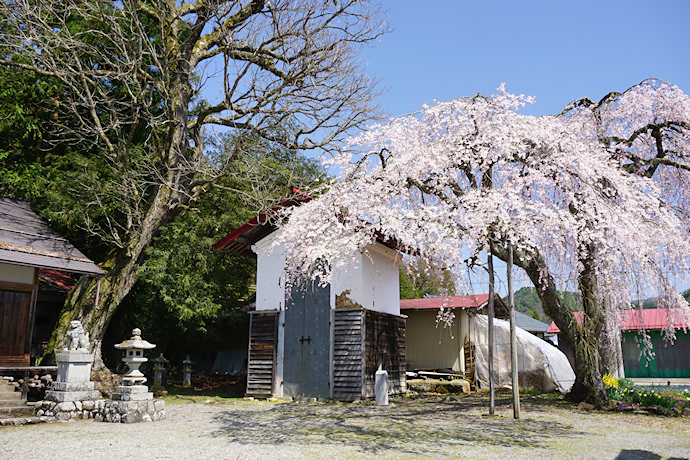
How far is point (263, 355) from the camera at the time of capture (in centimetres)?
1514

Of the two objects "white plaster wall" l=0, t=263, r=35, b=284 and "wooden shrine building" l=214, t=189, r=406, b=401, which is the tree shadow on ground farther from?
"white plaster wall" l=0, t=263, r=35, b=284

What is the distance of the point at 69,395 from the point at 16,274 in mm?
3997

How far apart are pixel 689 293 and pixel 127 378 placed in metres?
34.8

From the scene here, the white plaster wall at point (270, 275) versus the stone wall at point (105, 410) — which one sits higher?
the white plaster wall at point (270, 275)

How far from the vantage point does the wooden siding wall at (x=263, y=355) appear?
14883mm

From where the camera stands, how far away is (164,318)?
17984 millimetres

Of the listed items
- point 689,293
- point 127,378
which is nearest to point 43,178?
point 127,378

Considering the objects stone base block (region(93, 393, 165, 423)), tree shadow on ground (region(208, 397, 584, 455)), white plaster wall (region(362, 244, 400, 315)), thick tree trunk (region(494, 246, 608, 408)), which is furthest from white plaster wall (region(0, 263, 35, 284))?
thick tree trunk (region(494, 246, 608, 408))

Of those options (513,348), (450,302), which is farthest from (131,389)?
(450,302)

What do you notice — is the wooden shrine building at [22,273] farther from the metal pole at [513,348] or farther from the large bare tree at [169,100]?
the metal pole at [513,348]

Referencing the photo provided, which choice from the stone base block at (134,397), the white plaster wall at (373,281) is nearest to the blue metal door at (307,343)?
the white plaster wall at (373,281)

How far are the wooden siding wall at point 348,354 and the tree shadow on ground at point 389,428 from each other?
87 centimetres

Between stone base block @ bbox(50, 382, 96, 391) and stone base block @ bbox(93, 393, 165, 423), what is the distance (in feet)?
2.11

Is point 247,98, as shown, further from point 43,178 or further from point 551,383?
point 551,383
